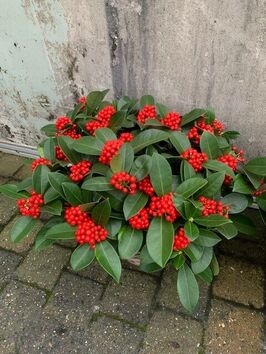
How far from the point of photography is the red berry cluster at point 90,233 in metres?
1.41

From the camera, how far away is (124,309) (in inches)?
72.6

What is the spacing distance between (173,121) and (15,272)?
1.24 m

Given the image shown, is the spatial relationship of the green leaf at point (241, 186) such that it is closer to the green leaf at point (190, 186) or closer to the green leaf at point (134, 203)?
the green leaf at point (190, 186)

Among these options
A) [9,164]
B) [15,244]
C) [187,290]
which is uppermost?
[187,290]

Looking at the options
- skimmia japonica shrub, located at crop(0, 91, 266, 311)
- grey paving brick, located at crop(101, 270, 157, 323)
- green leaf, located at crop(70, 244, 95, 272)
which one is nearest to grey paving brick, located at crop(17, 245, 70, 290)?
grey paving brick, located at crop(101, 270, 157, 323)

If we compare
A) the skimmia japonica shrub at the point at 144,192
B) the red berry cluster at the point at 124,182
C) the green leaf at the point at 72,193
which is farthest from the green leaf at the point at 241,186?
the green leaf at the point at 72,193

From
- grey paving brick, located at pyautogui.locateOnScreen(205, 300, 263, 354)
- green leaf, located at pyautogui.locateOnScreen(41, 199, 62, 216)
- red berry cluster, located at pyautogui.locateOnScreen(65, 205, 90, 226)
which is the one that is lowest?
grey paving brick, located at pyautogui.locateOnScreen(205, 300, 263, 354)

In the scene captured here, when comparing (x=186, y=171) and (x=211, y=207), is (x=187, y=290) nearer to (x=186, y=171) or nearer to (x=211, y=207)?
(x=211, y=207)

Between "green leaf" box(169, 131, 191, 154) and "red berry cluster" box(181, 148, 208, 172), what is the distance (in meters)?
0.02

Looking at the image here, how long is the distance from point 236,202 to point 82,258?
2.36ft

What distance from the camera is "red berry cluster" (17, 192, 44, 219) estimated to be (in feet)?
5.00

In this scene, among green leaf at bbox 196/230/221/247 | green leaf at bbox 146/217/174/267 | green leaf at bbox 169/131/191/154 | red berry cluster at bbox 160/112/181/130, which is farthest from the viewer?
red berry cluster at bbox 160/112/181/130

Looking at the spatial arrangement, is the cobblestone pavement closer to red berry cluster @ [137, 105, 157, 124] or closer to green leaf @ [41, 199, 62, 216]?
green leaf @ [41, 199, 62, 216]

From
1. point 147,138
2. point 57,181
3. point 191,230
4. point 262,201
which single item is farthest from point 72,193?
point 262,201
